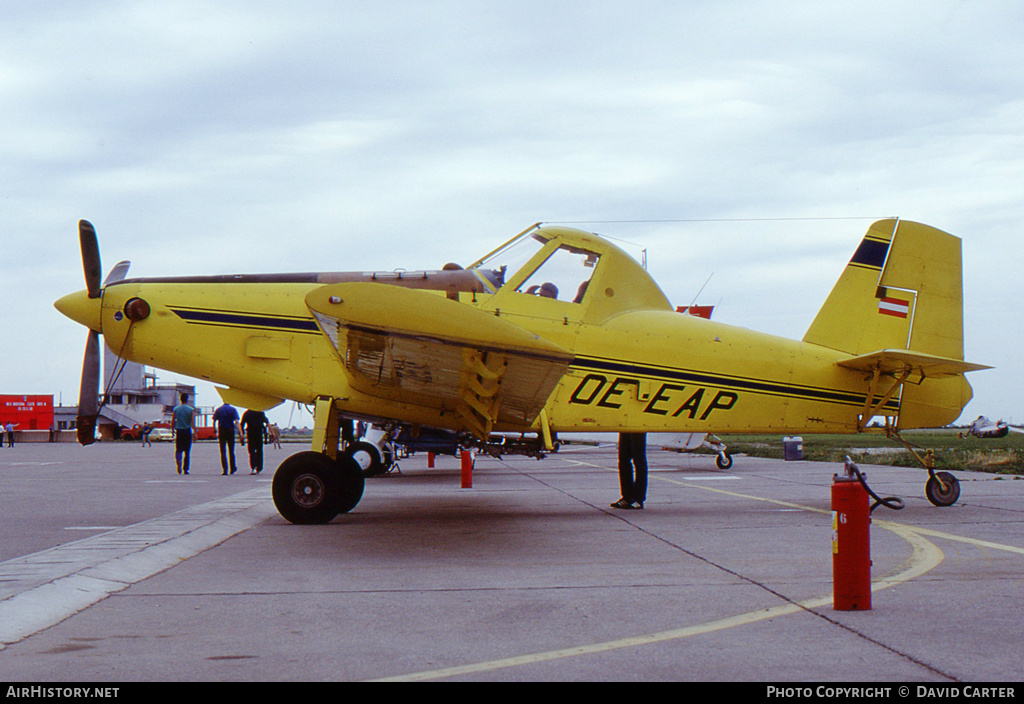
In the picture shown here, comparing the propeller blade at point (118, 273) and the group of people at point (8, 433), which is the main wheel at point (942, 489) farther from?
the group of people at point (8, 433)

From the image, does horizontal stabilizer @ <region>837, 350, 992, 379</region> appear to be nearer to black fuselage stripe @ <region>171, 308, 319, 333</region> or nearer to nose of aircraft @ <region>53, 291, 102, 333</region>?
black fuselage stripe @ <region>171, 308, 319, 333</region>

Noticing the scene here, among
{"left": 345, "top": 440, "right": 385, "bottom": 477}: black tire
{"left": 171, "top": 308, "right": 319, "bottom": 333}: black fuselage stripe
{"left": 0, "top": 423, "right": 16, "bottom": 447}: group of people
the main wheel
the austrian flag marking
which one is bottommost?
{"left": 0, "top": 423, "right": 16, "bottom": 447}: group of people

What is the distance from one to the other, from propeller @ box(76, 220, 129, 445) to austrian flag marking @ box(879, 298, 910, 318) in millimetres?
8566

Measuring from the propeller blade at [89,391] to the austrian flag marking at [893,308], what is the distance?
878 centimetres

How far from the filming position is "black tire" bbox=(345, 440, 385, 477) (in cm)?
1577

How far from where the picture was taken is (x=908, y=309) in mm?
9930

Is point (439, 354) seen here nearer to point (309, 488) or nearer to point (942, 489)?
point (309, 488)

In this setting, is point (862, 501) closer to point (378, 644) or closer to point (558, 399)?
point (378, 644)

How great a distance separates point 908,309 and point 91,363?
918 centimetres

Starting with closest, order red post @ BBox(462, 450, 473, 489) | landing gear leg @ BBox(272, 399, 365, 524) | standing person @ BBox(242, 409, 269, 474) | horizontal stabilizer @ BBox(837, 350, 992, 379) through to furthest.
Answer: landing gear leg @ BBox(272, 399, 365, 524), horizontal stabilizer @ BBox(837, 350, 992, 379), red post @ BBox(462, 450, 473, 489), standing person @ BBox(242, 409, 269, 474)

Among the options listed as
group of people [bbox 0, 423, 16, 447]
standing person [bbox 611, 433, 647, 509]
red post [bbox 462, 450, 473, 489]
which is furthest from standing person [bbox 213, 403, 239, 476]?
group of people [bbox 0, 423, 16, 447]

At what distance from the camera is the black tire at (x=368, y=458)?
15.8 metres

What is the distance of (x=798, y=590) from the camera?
15.7ft

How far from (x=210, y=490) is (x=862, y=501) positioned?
36.9ft
